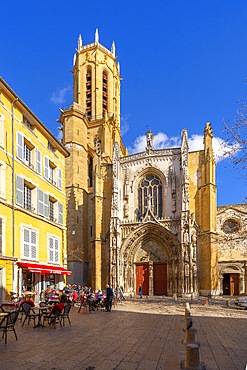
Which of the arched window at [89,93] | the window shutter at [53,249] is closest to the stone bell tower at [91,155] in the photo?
the arched window at [89,93]

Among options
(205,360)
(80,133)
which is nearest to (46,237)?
(205,360)

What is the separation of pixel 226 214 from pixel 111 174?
498 inches

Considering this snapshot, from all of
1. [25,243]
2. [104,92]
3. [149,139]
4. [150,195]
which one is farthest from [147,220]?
[104,92]

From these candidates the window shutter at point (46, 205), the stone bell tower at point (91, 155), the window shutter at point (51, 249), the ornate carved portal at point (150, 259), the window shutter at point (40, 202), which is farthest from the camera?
the stone bell tower at point (91, 155)

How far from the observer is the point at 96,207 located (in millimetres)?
36875

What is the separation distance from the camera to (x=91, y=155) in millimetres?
43562

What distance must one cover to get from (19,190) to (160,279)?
2050 cm

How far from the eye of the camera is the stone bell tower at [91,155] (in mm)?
36719

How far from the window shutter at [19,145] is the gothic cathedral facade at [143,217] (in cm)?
1771

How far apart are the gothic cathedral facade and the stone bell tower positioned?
4.2 inches

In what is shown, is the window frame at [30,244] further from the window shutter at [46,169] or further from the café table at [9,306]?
the café table at [9,306]

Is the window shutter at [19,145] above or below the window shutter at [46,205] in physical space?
above

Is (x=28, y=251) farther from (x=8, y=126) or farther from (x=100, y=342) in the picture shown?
(x=100, y=342)

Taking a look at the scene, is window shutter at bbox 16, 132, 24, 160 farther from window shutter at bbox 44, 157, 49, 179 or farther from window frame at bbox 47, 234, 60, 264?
window frame at bbox 47, 234, 60, 264
